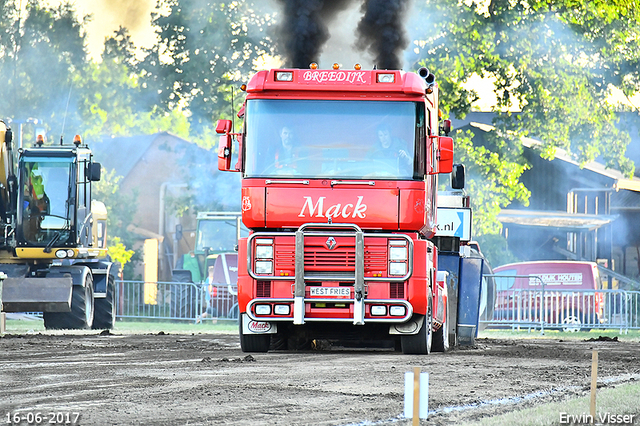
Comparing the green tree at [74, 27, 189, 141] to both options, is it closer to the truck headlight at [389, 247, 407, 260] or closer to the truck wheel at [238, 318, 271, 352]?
the truck wheel at [238, 318, 271, 352]

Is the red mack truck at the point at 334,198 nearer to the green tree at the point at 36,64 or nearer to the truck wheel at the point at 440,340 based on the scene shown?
the truck wheel at the point at 440,340

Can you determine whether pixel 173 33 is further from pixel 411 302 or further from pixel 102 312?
pixel 411 302

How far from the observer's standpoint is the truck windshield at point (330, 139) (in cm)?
1520

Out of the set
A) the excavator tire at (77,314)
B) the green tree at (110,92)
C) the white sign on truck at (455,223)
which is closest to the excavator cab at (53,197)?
the excavator tire at (77,314)

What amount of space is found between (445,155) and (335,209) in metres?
1.65

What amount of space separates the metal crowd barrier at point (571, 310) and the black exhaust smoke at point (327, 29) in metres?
8.05

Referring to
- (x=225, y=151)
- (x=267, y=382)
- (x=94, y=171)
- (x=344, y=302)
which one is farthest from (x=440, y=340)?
(x=94, y=171)

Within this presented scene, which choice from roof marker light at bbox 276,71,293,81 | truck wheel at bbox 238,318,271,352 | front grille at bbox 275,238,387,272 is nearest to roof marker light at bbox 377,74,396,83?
roof marker light at bbox 276,71,293,81

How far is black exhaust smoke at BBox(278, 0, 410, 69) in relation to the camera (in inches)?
884

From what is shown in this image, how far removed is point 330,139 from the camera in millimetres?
15312

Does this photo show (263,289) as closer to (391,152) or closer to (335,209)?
(335,209)

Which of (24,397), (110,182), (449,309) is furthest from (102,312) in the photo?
(110,182)

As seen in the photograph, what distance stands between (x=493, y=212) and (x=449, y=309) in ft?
66.3

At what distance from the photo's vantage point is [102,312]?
86.3 feet
